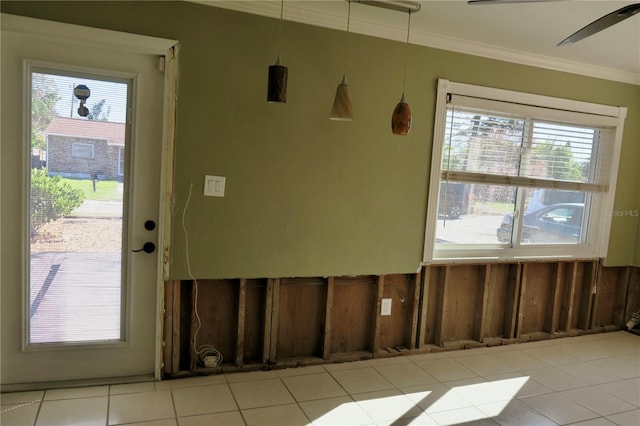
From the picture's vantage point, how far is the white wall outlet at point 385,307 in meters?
3.50

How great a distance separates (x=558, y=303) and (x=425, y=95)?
96.3 inches

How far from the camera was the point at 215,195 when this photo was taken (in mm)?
2867

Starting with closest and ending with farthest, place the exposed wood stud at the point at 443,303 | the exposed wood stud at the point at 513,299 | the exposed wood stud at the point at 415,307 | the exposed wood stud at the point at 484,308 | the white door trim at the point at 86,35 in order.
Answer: the white door trim at the point at 86,35, the exposed wood stud at the point at 415,307, the exposed wood stud at the point at 443,303, the exposed wood stud at the point at 484,308, the exposed wood stud at the point at 513,299

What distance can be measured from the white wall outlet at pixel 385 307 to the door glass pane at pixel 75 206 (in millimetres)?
1916

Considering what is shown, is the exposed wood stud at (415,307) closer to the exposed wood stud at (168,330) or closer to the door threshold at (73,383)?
the exposed wood stud at (168,330)

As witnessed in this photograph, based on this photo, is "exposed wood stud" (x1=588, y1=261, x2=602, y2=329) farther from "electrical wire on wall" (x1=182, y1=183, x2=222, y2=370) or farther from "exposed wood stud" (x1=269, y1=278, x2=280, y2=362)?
"electrical wire on wall" (x1=182, y1=183, x2=222, y2=370)

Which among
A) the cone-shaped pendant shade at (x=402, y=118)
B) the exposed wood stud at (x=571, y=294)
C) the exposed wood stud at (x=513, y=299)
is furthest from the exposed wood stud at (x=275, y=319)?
the exposed wood stud at (x=571, y=294)

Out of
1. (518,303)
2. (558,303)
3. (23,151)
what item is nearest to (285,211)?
(23,151)

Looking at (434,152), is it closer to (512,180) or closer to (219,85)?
(512,180)

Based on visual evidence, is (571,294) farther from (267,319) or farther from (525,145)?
(267,319)

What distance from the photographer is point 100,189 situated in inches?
106

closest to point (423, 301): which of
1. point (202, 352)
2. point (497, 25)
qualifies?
point (202, 352)

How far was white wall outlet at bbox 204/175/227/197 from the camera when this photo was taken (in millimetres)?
2836

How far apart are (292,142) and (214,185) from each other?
60 centimetres
